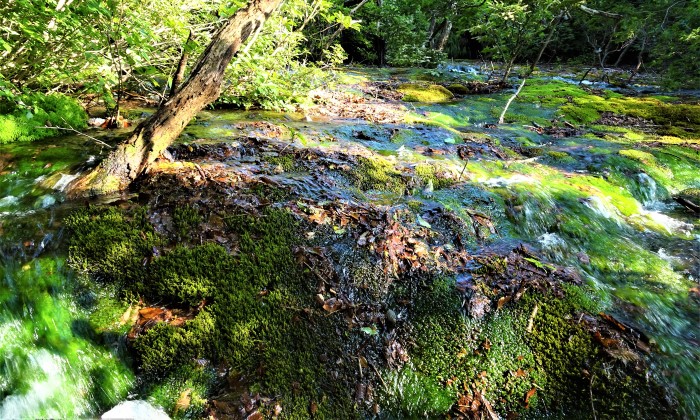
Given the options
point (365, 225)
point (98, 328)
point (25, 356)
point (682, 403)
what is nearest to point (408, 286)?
point (365, 225)

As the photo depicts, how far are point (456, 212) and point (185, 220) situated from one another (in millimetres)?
3156

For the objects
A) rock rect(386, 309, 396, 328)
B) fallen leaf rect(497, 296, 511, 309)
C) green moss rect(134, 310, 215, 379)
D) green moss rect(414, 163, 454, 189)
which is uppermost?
green moss rect(414, 163, 454, 189)

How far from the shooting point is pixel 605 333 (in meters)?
3.17

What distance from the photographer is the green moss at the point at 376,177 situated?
16.5ft

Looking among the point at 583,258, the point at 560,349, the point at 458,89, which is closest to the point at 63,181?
the point at 560,349

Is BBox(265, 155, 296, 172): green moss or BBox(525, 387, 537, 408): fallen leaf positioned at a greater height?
BBox(265, 155, 296, 172): green moss

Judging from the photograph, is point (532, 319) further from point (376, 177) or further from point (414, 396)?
point (376, 177)

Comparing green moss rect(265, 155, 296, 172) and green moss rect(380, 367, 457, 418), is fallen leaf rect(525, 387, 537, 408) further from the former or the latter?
green moss rect(265, 155, 296, 172)

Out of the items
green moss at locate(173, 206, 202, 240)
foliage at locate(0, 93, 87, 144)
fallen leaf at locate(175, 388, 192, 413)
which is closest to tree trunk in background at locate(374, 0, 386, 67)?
foliage at locate(0, 93, 87, 144)

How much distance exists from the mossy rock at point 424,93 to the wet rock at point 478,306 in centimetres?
936

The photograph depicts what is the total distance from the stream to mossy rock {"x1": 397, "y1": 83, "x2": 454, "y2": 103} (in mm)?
3262

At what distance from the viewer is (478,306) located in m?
3.32

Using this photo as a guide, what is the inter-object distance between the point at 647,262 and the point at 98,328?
6.31 m

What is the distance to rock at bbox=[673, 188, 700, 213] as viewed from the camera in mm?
6548
